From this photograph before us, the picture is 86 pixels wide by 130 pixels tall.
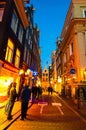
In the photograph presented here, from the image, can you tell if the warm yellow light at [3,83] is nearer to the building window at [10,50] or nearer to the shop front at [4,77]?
the shop front at [4,77]

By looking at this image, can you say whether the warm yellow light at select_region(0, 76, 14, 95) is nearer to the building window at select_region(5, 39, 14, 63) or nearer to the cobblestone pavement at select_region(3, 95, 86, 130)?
the building window at select_region(5, 39, 14, 63)

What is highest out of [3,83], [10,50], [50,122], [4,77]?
[10,50]

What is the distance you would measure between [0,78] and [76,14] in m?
14.3

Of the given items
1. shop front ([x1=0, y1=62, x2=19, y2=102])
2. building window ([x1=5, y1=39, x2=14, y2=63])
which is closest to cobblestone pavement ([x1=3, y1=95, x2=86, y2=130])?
shop front ([x1=0, y1=62, x2=19, y2=102])

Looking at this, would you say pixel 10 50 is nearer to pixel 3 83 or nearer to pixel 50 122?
pixel 3 83

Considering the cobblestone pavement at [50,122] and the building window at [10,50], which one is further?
the building window at [10,50]

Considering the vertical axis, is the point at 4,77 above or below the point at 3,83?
above

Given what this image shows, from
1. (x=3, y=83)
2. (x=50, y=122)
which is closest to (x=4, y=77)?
(x=3, y=83)

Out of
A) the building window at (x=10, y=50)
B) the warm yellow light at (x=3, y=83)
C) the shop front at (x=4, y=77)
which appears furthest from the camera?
the building window at (x=10, y=50)

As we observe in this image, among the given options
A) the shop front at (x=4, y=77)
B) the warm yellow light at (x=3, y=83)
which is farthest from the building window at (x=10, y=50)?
the warm yellow light at (x=3, y=83)

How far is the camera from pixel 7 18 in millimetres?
14648

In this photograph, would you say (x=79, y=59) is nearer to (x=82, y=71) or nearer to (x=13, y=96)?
(x=82, y=71)

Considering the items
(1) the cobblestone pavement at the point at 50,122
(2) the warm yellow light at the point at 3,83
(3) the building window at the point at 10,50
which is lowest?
(1) the cobblestone pavement at the point at 50,122

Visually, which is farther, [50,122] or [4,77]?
[4,77]
